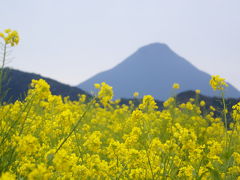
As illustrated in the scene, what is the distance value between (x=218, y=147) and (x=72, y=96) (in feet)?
65.4

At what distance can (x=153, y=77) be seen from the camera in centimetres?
16738

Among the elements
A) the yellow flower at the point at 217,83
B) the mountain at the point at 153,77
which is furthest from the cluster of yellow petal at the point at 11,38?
the mountain at the point at 153,77

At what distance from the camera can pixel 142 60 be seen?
179m

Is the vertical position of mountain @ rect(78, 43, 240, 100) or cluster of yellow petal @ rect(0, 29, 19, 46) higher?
mountain @ rect(78, 43, 240, 100)

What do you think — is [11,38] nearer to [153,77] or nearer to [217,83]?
[217,83]

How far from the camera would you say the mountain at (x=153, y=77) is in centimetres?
15638

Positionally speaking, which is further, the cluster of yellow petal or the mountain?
the mountain

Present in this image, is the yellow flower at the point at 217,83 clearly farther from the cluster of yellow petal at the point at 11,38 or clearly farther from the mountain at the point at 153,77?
the mountain at the point at 153,77

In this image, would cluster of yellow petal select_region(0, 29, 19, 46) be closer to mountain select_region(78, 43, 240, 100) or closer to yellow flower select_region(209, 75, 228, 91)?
yellow flower select_region(209, 75, 228, 91)

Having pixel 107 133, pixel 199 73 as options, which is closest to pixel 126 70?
pixel 199 73

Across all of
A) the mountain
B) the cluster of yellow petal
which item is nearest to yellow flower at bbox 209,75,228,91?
the cluster of yellow petal

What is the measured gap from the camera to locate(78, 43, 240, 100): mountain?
156m

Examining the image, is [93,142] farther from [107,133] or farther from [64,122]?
[107,133]

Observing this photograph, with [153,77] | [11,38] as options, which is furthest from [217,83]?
[153,77]
